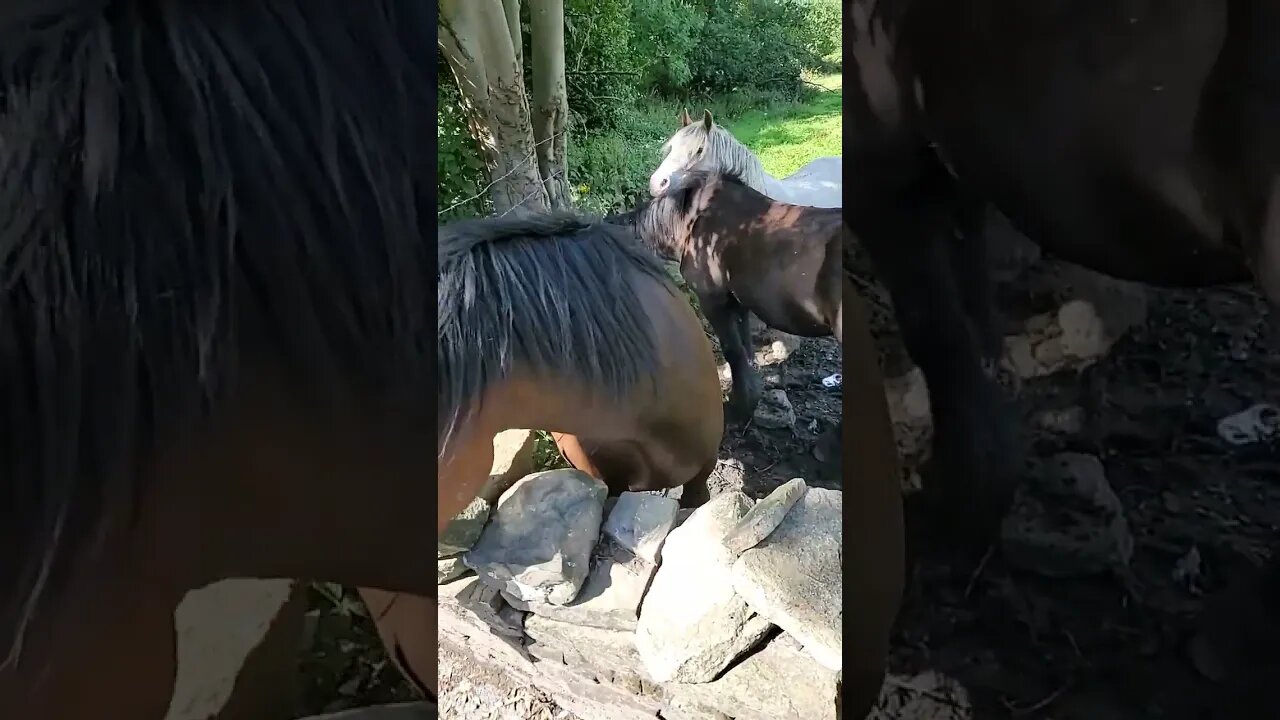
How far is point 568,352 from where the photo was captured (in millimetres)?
1256

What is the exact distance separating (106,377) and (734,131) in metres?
0.90

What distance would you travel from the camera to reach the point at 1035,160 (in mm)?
1015

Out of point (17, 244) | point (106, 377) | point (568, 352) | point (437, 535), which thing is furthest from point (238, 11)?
point (437, 535)

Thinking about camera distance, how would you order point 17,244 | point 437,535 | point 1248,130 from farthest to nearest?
point 437,535 → point 17,244 → point 1248,130

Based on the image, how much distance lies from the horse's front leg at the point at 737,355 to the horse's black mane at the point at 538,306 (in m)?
0.10

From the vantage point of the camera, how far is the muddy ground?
3.21 feet

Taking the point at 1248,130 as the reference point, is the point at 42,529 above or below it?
below

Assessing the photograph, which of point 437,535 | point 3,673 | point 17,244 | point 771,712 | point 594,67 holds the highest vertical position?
point 594,67

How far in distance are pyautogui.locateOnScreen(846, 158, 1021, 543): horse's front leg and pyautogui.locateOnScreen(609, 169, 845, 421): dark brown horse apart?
0.06 meters

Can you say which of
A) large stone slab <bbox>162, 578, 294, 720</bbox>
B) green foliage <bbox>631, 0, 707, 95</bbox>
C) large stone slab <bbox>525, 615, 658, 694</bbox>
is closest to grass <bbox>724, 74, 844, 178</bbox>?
green foliage <bbox>631, 0, 707, 95</bbox>

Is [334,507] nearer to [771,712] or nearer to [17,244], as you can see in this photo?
[17,244]

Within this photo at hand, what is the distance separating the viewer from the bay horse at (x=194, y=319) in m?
1.13

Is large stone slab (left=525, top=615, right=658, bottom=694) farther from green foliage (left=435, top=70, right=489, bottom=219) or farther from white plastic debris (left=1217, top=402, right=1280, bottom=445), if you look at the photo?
white plastic debris (left=1217, top=402, right=1280, bottom=445)

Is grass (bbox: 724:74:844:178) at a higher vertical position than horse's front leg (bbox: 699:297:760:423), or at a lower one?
higher
